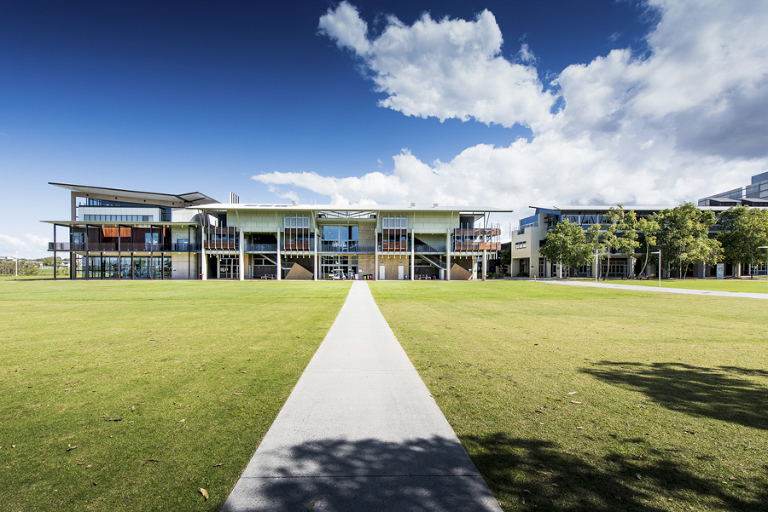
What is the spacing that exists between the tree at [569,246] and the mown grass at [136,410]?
174 feet

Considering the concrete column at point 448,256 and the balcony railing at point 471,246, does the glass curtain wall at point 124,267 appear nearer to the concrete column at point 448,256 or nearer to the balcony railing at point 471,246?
the concrete column at point 448,256

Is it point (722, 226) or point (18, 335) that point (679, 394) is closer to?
point (18, 335)

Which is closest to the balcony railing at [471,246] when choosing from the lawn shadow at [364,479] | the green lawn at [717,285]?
the green lawn at [717,285]

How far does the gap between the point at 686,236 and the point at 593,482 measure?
2784 inches

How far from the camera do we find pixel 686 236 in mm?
54125

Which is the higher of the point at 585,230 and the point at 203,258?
the point at 585,230

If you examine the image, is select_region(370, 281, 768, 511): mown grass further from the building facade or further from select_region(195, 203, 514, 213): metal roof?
the building facade

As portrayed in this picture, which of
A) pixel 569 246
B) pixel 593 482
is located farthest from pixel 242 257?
pixel 593 482

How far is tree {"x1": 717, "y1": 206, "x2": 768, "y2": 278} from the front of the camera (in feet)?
181

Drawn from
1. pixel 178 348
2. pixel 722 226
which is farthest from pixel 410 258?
pixel 722 226

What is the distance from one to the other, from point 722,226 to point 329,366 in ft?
276

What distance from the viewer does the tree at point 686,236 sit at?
5319 cm

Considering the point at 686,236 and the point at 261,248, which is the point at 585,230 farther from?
the point at 261,248

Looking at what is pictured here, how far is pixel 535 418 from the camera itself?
4387mm
